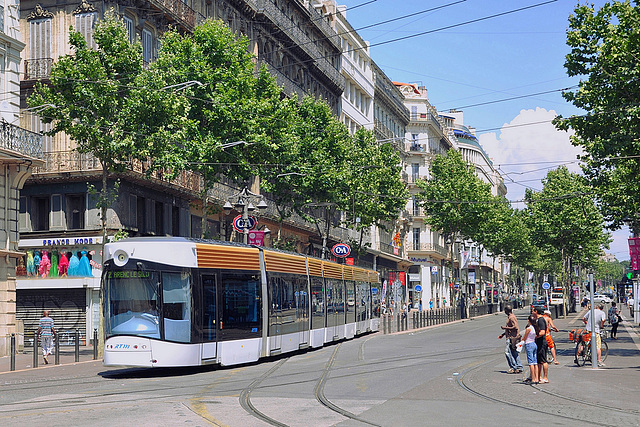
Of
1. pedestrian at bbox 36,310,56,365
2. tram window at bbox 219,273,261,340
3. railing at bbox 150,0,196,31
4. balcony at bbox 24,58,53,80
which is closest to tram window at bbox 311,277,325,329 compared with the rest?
tram window at bbox 219,273,261,340

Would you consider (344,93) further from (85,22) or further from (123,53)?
(123,53)

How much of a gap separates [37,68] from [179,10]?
784cm

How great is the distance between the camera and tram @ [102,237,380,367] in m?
20.1

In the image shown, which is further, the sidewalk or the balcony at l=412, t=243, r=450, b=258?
the balcony at l=412, t=243, r=450, b=258

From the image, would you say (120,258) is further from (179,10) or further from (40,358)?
(179,10)

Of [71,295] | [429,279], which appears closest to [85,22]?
[71,295]

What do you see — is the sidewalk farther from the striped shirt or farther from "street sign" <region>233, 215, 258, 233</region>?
"street sign" <region>233, 215, 258, 233</region>

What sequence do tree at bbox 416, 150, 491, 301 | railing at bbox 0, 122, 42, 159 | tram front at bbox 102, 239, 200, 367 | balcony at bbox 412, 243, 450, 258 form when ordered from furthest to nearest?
balcony at bbox 412, 243, 450, 258 → tree at bbox 416, 150, 491, 301 → railing at bbox 0, 122, 42, 159 → tram front at bbox 102, 239, 200, 367

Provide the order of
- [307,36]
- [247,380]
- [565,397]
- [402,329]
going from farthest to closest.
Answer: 1. [307,36]
2. [402,329]
3. [247,380]
4. [565,397]

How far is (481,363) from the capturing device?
24.9 meters

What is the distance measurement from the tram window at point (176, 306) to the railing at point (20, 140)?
39.9 ft

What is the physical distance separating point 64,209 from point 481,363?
67.4 feet

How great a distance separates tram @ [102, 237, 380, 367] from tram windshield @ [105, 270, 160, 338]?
2cm

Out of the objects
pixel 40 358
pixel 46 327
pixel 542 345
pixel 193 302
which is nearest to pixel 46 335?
pixel 46 327
